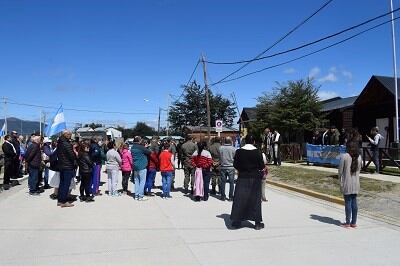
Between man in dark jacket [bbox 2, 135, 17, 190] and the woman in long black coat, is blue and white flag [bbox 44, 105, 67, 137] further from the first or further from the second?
the woman in long black coat

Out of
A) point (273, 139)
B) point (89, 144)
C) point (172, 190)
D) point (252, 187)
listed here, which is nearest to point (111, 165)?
point (89, 144)

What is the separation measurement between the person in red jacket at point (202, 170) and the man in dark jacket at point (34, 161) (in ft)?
15.6

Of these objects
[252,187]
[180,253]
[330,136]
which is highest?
[330,136]

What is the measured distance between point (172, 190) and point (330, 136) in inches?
380

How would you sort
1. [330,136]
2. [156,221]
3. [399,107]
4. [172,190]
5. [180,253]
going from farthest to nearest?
[399,107] → [330,136] → [172,190] → [156,221] → [180,253]

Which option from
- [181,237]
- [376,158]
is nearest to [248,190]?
[181,237]

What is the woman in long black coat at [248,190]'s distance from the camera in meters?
9.08

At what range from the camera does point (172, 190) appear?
15.8m

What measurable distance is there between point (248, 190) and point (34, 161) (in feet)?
25.5

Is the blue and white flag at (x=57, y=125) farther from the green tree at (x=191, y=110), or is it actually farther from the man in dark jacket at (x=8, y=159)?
the green tree at (x=191, y=110)

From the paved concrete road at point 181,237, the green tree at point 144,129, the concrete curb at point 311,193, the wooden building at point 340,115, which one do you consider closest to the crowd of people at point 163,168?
the paved concrete road at point 181,237

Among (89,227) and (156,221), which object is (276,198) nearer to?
(156,221)

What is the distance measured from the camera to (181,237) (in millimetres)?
8227

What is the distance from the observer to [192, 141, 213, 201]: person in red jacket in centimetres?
1307
